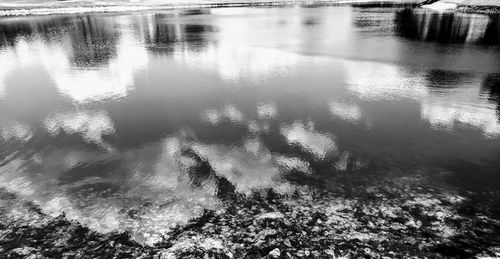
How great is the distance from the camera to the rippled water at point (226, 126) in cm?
998

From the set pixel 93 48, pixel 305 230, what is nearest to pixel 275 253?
pixel 305 230

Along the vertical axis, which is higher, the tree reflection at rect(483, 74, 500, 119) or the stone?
the tree reflection at rect(483, 74, 500, 119)

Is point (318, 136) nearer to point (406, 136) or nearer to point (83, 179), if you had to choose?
point (406, 136)

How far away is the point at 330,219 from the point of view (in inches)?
330

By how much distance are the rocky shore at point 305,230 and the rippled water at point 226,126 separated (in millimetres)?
488

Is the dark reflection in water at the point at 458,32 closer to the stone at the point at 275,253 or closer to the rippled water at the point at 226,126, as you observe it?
the rippled water at the point at 226,126

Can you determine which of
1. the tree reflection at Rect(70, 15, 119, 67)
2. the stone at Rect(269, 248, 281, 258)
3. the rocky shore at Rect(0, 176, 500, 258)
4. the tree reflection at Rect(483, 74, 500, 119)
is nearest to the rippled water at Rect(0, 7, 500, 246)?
the tree reflection at Rect(483, 74, 500, 119)

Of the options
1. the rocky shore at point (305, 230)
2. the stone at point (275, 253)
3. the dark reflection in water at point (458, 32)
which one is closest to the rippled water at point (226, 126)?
the rocky shore at point (305, 230)

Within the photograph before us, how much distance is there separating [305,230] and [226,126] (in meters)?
7.36

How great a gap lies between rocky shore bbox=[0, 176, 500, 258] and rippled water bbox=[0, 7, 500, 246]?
1.60 ft

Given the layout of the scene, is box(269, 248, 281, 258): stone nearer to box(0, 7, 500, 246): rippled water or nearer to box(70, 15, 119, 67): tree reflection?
box(0, 7, 500, 246): rippled water

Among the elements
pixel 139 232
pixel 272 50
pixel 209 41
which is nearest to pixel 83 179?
pixel 139 232

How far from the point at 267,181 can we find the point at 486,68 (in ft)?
66.7

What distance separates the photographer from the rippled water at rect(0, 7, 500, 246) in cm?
998
